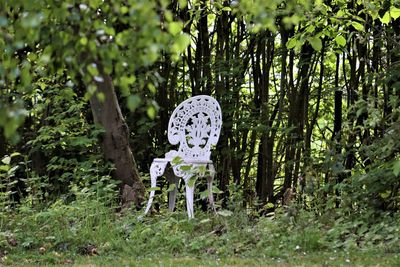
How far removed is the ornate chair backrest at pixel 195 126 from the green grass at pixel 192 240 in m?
0.67

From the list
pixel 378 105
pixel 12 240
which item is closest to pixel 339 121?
pixel 378 105

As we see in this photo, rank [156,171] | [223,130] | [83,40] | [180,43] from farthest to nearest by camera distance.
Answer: [223,130] → [156,171] → [180,43] → [83,40]

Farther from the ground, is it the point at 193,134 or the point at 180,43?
the point at 180,43

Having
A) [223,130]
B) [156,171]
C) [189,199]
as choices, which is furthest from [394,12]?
[223,130]

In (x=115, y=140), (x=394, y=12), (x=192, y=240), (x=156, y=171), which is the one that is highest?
(x=394, y=12)

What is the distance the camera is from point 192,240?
460 cm

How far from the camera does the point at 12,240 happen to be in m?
4.72

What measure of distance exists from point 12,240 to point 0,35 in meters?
3.18

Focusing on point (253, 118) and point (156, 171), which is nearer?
point (156, 171)

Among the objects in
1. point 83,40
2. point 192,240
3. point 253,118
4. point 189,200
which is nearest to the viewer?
point 83,40

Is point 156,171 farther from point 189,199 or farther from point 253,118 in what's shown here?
point 253,118

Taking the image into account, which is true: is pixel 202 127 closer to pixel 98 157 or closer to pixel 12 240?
pixel 98 157

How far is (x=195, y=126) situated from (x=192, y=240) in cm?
140

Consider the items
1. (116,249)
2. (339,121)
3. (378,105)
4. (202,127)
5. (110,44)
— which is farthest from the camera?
(339,121)
